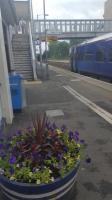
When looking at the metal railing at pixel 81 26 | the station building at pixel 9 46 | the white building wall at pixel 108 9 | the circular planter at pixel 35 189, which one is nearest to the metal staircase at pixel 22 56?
the station building at pixel 9 46

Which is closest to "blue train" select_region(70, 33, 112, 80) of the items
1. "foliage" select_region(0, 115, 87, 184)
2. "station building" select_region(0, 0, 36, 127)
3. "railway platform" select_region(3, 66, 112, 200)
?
"railway platform" select_region(3, 66, 112, 200)

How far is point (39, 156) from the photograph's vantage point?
9.93ft

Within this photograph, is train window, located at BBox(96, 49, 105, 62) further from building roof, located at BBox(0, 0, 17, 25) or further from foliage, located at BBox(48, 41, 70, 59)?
foliage, located at BBox(48, 41, 70, 59)

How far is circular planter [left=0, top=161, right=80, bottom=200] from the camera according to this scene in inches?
114

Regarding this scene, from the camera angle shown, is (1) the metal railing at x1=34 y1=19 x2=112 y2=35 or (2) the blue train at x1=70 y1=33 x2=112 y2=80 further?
(1) the metal railing at x1=34 y1=19 x2=112 y2=35

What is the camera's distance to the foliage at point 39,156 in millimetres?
2908

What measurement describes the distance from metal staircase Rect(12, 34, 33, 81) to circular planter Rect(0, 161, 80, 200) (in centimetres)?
1612

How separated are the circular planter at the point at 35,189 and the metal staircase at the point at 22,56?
16.1m

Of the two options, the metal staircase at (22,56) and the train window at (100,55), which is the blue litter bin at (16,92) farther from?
the metal staircase at (22,56)

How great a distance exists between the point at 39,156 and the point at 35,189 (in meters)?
0.38

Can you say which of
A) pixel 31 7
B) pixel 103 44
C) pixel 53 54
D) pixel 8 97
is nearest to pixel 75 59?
pixel 31 7

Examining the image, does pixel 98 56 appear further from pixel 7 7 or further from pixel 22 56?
pixel 7 7

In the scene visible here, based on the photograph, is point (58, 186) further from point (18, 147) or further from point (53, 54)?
point (53, 54)

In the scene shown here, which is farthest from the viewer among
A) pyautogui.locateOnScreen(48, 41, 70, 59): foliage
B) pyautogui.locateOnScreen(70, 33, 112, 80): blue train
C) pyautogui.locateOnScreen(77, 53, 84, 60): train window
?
pyautogui.locateOnScreen(48, 41, 70, 59): foliage
